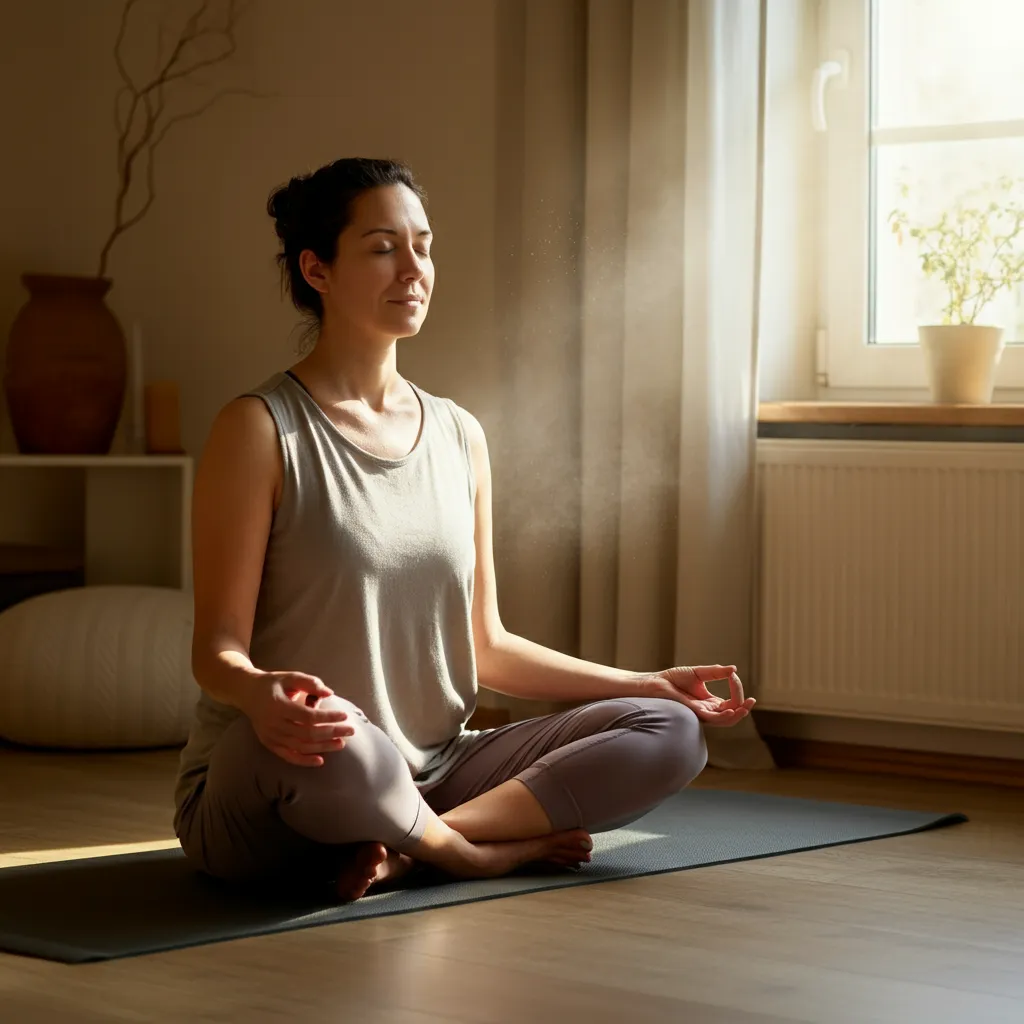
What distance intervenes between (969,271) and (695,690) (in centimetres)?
141

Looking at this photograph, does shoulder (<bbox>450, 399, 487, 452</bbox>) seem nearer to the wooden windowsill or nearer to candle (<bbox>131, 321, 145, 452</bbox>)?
the wooden windowsill

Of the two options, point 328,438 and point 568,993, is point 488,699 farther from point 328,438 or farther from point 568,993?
point 568,993

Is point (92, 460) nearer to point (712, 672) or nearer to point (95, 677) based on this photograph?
point (95, 677)

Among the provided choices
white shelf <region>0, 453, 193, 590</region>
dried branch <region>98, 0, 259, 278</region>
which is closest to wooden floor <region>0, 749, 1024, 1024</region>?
white shelf <region>0, 453, 193, 590</region>

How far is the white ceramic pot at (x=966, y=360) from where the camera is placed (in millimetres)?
3188

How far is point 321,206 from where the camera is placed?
7.23 ft

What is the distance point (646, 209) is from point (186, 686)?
1.27 metres

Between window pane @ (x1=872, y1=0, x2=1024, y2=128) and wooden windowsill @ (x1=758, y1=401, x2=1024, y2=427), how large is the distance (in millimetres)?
576

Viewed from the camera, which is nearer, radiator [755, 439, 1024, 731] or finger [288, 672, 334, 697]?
finger [288, 672, 334, 697]

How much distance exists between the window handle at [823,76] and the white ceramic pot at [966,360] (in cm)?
52

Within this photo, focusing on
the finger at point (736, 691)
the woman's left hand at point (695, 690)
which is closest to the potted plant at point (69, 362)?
the woman's left hand at point (695, 690)

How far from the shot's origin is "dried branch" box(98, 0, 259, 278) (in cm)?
406

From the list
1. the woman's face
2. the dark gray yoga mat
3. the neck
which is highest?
the woman's face

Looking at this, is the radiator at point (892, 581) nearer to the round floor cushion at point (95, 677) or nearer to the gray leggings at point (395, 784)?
the gray leggings at point (395, 784)
